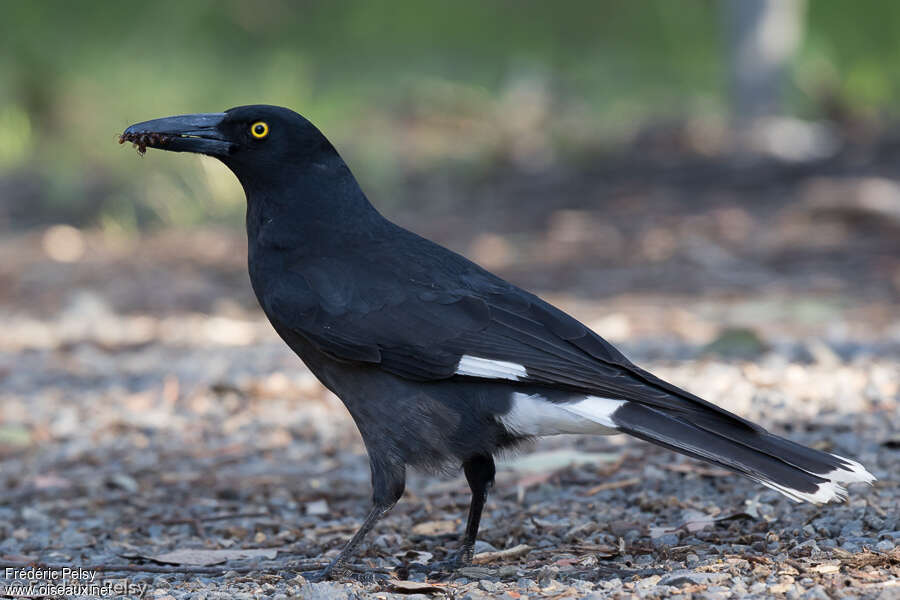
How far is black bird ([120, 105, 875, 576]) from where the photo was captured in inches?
118

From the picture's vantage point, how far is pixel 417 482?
428 centimetres

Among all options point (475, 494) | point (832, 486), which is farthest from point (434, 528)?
point (832, 486)

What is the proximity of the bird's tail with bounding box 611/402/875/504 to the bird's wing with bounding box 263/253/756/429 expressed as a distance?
0.13 feet

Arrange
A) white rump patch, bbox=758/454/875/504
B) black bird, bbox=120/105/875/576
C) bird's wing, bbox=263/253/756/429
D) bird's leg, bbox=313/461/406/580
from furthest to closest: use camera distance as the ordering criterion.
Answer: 1. bird's leg, bbox=313/461/406/580
2. bird's wing, bbox=263/253/756/429
3. black bird, bbox=120/105/875/576
4. white rump patch, bbox=758/454/875/504

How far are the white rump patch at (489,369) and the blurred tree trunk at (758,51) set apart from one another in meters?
7.01

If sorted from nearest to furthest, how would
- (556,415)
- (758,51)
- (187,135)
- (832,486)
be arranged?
(832,486)
(556,415)
(187,135)
(758,51)

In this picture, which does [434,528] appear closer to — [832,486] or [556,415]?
[556,415]

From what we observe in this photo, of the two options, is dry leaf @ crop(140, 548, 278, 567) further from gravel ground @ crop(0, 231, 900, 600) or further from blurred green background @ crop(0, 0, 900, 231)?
blurred green background @ crop(0, 0, 900, 231)

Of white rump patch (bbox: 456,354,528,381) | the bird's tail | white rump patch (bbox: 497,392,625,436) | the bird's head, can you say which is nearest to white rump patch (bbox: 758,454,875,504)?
the bird's tail

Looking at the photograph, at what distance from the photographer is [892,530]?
124 inches

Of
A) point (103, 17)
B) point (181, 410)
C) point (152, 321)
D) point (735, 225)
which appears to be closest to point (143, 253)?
point (152, 321)

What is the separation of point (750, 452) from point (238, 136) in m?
1.71

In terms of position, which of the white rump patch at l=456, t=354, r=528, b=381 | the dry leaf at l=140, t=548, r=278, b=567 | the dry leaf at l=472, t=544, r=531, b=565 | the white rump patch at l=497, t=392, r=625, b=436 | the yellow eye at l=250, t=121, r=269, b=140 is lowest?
the dry leaf at l=140, t=548, r=278, b=567

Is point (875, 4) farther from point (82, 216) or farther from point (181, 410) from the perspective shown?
point (181, 410)
